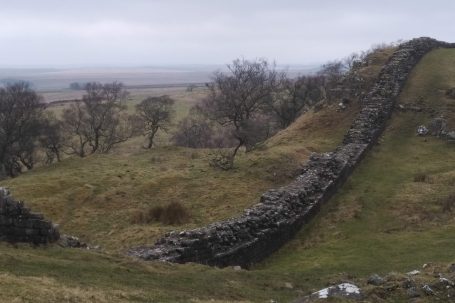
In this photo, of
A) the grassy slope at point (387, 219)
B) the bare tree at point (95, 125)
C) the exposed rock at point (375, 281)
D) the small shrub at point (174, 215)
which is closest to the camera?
the exposed rock at point (375, 281)

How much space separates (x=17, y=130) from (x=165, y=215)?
3814 cm

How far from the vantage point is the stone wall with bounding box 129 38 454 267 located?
22750 mm

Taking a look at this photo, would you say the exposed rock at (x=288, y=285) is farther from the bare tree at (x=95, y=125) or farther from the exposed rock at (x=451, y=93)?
the bare tree at (x=95, y=125)

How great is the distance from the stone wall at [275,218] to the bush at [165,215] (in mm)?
5556

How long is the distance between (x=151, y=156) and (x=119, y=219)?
793 inches

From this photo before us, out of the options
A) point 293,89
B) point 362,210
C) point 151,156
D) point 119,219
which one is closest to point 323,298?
point 362,210

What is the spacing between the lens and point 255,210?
2725 cm

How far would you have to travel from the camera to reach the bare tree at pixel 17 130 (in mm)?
62000

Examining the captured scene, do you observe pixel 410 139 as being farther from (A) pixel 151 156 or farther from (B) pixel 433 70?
(A) pixel 151 156

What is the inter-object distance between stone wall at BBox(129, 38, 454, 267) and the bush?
5.56 meters

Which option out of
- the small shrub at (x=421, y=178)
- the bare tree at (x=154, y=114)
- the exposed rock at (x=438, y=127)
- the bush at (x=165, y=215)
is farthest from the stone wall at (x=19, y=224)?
the bare tree at (x=154, y=114)

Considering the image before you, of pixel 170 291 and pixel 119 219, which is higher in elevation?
pixel 170 291

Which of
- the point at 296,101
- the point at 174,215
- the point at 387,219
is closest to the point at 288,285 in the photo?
the point at 387,219

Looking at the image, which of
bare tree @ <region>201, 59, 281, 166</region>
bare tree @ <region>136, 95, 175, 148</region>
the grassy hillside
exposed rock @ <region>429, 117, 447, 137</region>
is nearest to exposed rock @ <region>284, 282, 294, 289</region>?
the grassy hillside
